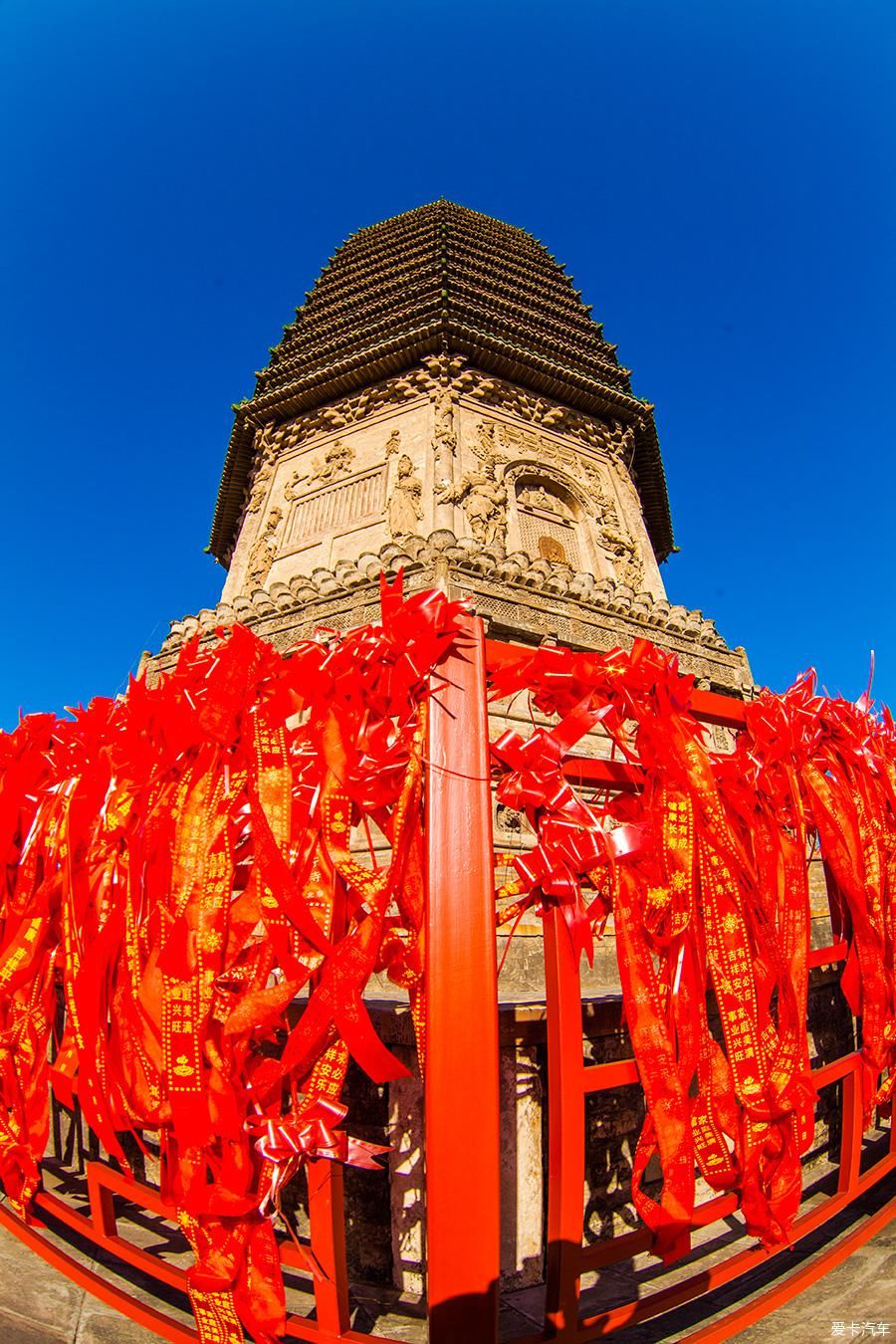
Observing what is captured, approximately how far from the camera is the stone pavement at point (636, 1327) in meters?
2.13

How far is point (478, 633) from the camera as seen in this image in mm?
Answer: 2096

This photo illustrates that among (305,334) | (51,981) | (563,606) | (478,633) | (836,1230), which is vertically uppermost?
(305,334)

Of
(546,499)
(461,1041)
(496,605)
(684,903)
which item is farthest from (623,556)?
(461,1041)

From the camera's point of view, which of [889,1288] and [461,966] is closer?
[461,966]

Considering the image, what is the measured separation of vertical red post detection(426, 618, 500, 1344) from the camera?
159cm

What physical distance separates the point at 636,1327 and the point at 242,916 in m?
2.09

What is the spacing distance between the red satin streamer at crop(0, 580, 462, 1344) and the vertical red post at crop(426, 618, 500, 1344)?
0.56 feet

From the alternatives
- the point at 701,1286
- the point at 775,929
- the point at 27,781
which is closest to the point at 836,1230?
the point at 701,1286

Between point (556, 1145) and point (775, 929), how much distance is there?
48.3 inches

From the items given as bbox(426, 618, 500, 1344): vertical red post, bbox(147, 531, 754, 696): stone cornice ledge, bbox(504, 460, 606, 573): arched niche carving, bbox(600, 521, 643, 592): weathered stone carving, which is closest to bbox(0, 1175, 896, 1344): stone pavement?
bbox(426, 618, 500, 1344): vertical red post

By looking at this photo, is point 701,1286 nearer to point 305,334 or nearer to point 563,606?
point 563,606

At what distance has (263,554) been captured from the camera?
1141 centimetres

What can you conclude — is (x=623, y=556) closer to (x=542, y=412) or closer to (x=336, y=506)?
(x=542, y=412)

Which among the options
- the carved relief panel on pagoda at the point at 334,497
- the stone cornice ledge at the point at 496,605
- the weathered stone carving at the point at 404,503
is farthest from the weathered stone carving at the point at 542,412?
the stone cornice ledge at the point at 496,605
